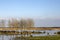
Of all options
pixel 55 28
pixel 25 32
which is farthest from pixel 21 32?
pixel 55 28

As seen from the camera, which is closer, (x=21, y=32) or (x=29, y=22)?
(x=21, y=32)

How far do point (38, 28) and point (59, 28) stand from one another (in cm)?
388

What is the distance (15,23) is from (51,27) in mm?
20211

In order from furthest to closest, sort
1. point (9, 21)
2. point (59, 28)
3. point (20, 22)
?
point (9, 21) → point (20, 22) → point (59, 28)

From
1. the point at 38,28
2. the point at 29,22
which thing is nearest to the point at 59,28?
the point at 38,28

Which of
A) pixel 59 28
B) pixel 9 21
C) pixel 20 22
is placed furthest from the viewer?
pixel 9 21

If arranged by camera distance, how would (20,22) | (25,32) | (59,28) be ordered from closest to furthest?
(59,28), (25,32), (20,22)

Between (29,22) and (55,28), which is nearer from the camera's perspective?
(55,28)

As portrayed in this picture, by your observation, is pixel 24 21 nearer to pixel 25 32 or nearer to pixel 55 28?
pixel 25 32

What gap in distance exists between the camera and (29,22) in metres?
49.5

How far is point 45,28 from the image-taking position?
31.6 m

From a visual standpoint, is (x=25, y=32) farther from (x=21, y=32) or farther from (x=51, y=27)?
(x=51, y=27)

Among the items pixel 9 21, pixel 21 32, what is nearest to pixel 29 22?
pixel 9 21

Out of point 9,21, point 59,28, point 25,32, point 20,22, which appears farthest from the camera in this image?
point 9,21
